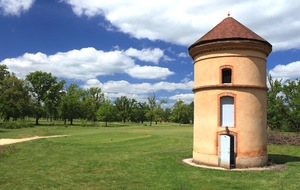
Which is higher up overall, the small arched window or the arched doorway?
the small arched window

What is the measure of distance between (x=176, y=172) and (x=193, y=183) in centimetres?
261

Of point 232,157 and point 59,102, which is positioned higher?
point 59,102

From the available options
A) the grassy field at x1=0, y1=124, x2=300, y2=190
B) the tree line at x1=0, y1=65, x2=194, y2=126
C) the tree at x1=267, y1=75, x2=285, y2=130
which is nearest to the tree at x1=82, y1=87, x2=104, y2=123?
the tree line at x1=0, y1=65, x2=194, y2=126

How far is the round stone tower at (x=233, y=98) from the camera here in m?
18.7

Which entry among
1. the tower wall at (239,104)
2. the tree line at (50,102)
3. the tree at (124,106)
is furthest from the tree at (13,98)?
the tower wall at (239,104)

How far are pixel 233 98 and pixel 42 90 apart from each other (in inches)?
2798

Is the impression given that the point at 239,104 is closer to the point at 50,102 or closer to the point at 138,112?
the point at 50,102

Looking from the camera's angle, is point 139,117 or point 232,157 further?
point 139,117

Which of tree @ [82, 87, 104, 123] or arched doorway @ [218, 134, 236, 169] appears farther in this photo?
tree @ [82, 87, 104, 123]

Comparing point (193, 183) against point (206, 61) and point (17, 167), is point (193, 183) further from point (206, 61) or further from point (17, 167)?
point (17, 167)

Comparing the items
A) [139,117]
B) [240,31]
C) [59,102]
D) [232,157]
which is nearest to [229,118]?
[232,157]

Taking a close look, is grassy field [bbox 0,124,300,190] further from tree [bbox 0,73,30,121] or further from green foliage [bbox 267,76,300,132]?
tree [bbox 0,73,30,121]

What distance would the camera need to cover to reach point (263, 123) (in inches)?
771

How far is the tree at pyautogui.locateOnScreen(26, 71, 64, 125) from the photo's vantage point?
79.4 metres
